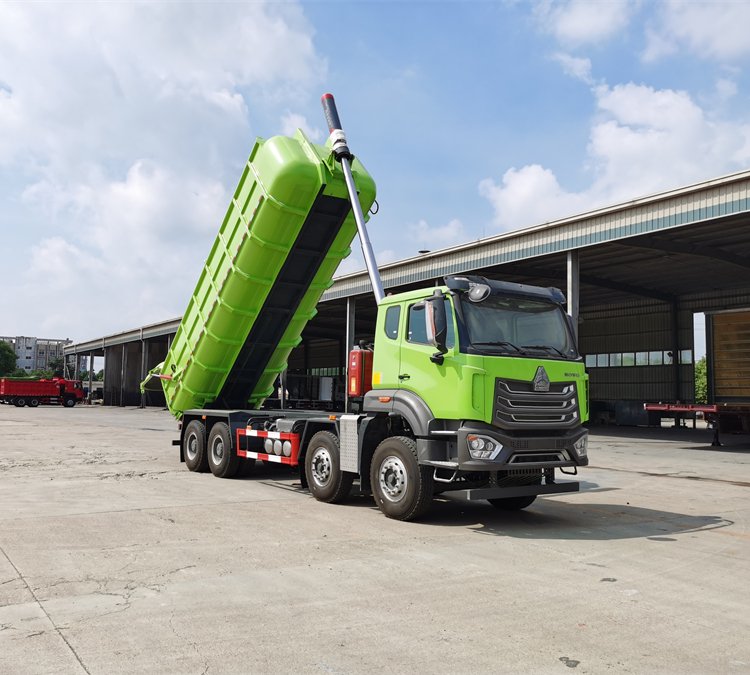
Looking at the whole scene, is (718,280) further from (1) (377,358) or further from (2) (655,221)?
(1) (377,358)

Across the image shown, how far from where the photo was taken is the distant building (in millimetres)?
189750

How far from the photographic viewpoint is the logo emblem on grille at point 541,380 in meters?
7.87

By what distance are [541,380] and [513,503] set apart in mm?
2402

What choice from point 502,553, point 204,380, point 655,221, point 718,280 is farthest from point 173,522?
point 718,280

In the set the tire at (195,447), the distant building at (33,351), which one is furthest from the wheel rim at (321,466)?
the distant building at (33,351)

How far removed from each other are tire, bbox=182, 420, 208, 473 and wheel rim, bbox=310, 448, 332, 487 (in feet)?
12.8

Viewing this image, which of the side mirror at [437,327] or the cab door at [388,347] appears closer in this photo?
the side mirror at [437,327]

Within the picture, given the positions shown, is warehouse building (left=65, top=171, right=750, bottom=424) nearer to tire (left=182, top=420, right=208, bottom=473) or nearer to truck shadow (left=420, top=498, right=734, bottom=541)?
tire (left=182, top=420, right=208, bottom=473)

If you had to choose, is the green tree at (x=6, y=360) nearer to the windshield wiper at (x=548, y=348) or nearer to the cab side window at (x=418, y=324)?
the cab side window at (x=418, y=324)

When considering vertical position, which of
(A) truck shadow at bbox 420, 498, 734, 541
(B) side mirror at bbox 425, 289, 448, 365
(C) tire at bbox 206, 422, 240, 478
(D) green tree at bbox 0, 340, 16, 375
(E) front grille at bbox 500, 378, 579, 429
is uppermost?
(D) green tree at bbox 0, 340, 16, 375

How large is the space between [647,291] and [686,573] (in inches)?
1229

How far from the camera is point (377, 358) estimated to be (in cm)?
889

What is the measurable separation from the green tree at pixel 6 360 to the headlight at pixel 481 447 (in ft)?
410

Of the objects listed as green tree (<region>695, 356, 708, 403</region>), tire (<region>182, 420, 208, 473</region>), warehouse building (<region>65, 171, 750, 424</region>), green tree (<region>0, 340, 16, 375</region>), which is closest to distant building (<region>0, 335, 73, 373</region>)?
green tree (<region>0, 340, 16, 375</region>)
